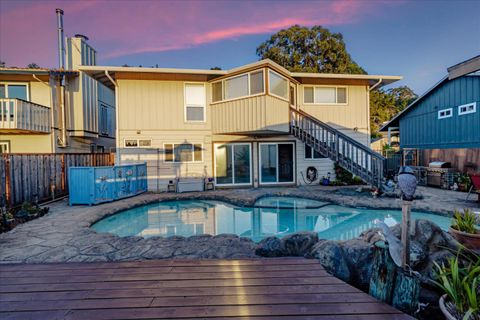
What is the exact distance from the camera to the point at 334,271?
2.81 m

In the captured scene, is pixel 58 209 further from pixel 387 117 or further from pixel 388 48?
pixel 387 117

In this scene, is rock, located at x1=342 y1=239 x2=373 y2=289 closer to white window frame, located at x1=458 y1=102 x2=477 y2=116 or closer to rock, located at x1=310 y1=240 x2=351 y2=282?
rock, located at x1=310 y1=240 x2=351 y2=282

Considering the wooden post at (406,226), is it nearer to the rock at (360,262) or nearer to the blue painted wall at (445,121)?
the rock at (360,262)

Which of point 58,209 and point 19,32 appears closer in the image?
point 58,209

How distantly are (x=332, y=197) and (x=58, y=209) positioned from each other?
840 centimetres

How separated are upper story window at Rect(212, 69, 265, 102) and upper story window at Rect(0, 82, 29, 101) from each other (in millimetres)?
8845

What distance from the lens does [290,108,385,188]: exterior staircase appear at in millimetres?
8969

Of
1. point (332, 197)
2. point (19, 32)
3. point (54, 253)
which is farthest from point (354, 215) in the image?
point (19, 32)

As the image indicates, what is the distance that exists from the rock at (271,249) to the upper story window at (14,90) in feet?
44.5

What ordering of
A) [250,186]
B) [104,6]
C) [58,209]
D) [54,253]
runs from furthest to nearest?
1. [250,186]
2. [104,6]
3. [58,209]
4. [54,253]

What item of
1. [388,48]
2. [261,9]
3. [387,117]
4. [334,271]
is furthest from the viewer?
[387,117]

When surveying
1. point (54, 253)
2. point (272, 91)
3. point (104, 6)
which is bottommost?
point (54, 253)

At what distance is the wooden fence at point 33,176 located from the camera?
6.47 metres

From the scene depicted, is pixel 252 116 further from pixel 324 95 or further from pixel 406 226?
pixel 406 226
